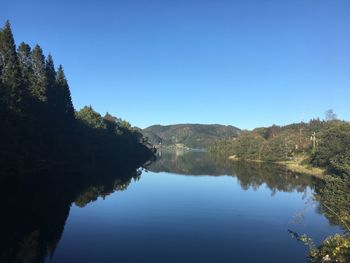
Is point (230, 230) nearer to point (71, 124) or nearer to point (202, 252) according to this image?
point (202, 252)

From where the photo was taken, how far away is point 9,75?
72062 millimetres

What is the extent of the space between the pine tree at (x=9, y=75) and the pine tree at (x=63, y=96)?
25326 mm

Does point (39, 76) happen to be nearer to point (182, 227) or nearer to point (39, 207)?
point (39, 207)

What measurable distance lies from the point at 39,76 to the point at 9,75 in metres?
19.1

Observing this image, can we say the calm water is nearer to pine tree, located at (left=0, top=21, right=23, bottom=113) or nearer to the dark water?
the dark water

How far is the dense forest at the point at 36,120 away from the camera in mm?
67006

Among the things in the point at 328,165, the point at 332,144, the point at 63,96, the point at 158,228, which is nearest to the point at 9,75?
the point at 63,96

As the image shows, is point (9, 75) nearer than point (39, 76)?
Yes

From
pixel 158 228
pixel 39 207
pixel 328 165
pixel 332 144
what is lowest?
pixel 158 228

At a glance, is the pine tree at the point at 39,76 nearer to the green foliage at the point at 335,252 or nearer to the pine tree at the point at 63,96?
the pine tree at the point at 63,96

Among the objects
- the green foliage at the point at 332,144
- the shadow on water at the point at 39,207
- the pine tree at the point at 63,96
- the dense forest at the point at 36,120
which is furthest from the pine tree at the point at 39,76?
the green foliage at the point at 332,144

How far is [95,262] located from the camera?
26250 millimetres

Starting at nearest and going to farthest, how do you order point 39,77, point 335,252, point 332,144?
point 335,252, point 39,77, point 332,144

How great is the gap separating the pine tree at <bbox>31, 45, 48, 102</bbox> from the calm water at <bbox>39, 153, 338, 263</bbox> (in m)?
33.0
